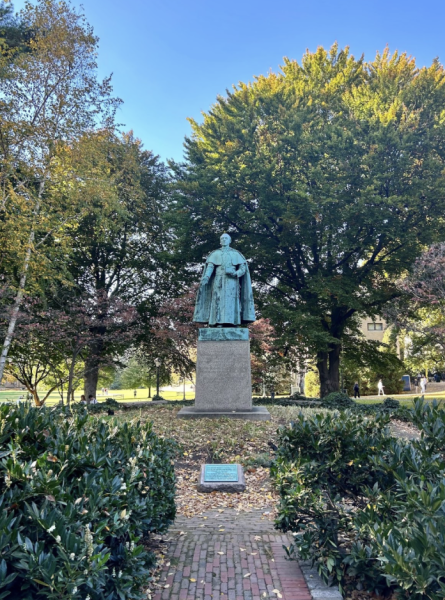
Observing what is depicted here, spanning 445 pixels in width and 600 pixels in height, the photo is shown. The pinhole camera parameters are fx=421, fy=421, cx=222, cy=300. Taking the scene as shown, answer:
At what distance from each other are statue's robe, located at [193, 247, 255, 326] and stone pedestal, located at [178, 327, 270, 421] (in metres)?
0.80

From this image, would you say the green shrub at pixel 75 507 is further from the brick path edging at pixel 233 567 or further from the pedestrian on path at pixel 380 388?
the pedestrian on path at pixel 380 388

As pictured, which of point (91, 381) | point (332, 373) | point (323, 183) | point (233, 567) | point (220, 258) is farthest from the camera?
point (91, 381)

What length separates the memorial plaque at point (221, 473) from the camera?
255 inches

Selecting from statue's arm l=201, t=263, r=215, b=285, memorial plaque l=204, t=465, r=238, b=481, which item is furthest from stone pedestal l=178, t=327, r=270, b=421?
memorial plaque l=204, t=465, r=238, b=481

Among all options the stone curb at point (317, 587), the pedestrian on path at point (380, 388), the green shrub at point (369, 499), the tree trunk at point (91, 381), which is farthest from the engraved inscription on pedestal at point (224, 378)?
the pedestrian on path at point (380, 388)

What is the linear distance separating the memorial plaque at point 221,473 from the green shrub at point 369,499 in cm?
213

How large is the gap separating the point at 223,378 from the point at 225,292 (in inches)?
85.5

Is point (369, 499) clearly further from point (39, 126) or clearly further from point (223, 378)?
point (39, 126)

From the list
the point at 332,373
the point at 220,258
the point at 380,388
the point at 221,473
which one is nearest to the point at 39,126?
the point at 220,258

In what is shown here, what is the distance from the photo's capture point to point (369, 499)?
3832 mm

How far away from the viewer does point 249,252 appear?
19.6 metres

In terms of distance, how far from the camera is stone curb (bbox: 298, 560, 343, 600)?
136 inches

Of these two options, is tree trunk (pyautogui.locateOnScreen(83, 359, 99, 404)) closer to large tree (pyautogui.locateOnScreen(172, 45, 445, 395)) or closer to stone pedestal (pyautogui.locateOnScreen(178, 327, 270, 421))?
large tree (pyautogui.locateOnScreen(172, 45, 445, 395))

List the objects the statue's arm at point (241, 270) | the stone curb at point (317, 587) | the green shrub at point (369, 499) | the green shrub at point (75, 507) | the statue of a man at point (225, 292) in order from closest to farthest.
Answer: the green shrub at point (75, 507) < the green shrub at point (369, 499) < the stone curb at point (317, 587) < the statue of a man at point (225, 292) < the statue's arm at point (241, 270)
